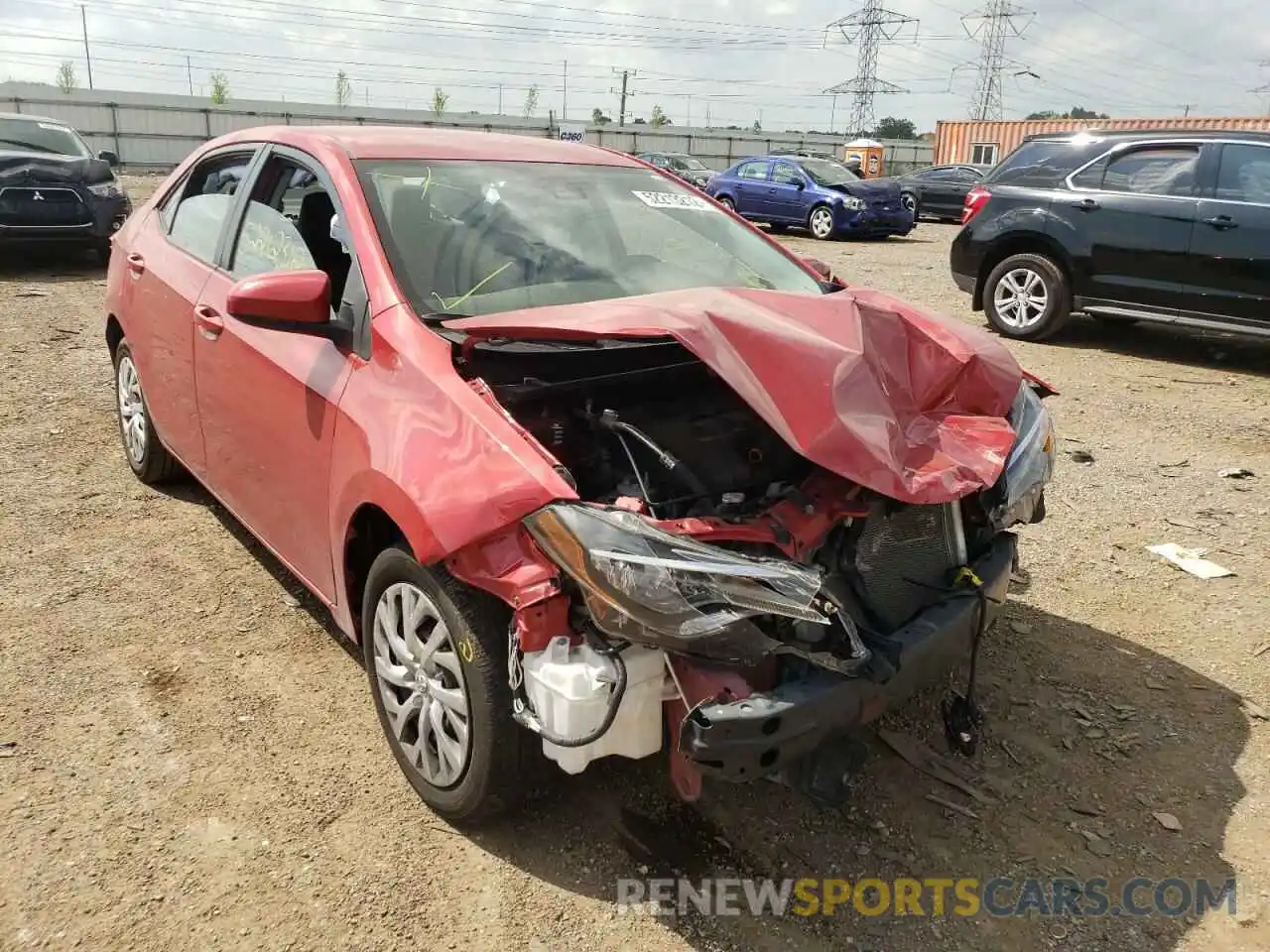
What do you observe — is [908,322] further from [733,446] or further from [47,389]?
[47,389]

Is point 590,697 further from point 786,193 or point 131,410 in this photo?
point 786,193

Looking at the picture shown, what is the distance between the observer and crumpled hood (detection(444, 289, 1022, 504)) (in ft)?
7.70

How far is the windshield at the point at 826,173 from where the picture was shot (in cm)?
1808

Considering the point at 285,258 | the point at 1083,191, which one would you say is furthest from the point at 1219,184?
the point at 285,258

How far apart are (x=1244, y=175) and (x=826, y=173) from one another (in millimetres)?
11772

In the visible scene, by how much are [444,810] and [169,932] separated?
674 mm

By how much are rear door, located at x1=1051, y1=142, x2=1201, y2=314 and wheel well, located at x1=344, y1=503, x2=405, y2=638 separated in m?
7.14

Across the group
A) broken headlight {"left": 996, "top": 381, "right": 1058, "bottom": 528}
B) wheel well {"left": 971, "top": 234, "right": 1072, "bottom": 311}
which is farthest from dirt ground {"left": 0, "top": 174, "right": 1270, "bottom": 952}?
wheel well {"left": 971, "top": 234, "right": 1072, "bottom": 311}

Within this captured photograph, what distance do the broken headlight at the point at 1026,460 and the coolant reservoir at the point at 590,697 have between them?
3.98 ft

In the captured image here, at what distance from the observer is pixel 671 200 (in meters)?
3.75

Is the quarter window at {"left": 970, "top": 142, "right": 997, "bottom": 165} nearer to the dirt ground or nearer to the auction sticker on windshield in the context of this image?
the dirt ground

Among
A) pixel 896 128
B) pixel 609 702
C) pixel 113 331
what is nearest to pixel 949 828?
pixel 609 702

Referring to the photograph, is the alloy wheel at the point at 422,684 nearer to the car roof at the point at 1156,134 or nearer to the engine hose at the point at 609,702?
the engine hose at the point at 609,702

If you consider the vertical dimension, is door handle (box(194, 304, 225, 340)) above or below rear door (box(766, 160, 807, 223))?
below
